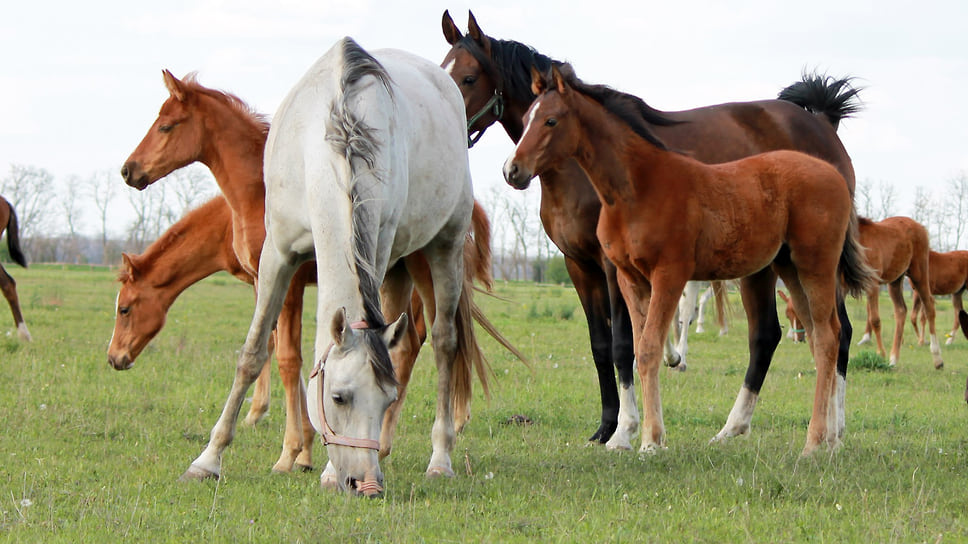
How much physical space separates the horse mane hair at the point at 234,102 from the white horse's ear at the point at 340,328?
2654mm

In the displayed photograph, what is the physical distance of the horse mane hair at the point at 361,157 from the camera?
3.79 metres

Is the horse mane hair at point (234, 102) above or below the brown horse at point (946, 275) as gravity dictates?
above

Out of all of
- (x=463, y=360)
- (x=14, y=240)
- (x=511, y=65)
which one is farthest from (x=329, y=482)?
(x=14, y=240)

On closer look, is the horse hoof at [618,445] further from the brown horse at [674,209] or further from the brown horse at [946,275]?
the brown horse at [946,275]

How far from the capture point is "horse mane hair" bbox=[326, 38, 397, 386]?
12.4ft

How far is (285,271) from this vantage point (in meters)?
4.80

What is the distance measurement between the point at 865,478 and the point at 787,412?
2.88 m

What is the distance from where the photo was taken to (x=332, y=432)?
12.6ft

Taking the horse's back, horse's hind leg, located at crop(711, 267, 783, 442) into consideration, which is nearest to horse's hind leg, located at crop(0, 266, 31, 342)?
the horse's back

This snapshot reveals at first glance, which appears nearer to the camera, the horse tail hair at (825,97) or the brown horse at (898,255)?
the horse tail hair at (825,97)

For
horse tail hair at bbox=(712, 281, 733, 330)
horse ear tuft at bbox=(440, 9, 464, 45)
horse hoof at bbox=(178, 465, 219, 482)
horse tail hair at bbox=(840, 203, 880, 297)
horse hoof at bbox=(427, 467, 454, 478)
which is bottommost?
horse hoof at bbox=(427, 467, 454, 478)

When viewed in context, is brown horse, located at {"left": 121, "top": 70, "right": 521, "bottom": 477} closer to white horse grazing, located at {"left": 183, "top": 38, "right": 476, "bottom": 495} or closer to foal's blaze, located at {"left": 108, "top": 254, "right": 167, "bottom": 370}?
white horse grazing, located at {"left": 183, "top": 38, "right": 476, "bottom": 495}

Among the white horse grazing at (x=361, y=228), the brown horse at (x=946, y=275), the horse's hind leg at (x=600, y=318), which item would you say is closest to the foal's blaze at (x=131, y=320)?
the white horse grazing at (x=361, y=228)

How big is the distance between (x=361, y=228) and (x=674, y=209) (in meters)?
2.04
